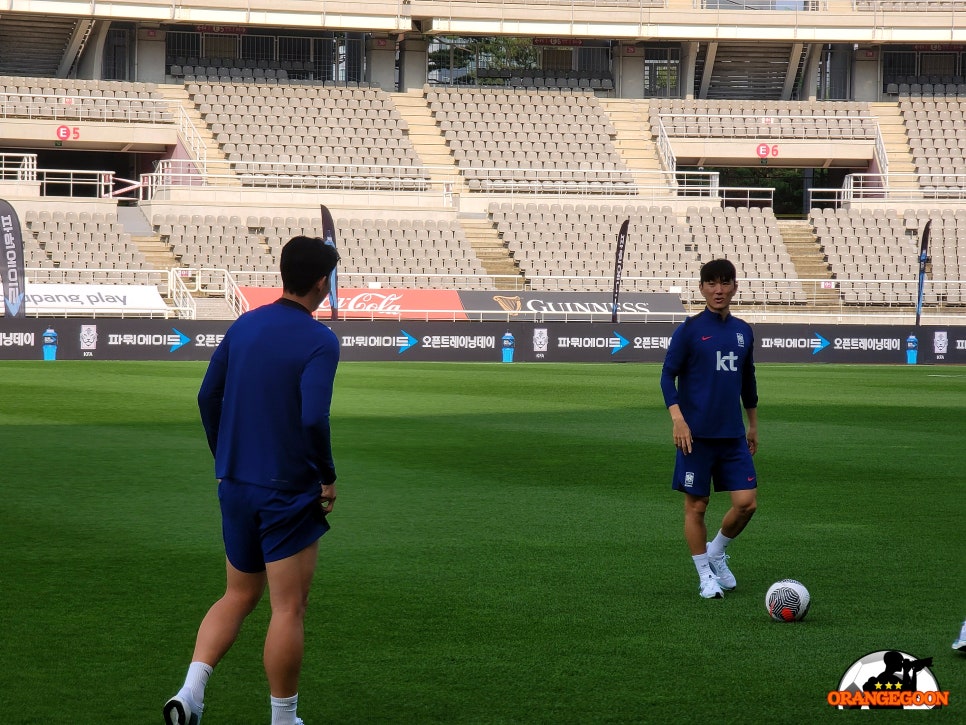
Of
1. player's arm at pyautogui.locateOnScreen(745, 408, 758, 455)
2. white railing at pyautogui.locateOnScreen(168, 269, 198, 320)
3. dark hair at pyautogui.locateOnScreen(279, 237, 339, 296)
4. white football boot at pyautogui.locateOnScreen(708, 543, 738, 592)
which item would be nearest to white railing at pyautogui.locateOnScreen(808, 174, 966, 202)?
white railing at pyautogui.locateOnScreen(168, 269, 198, 320)

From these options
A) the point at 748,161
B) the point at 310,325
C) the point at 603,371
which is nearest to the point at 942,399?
the point at 603,371

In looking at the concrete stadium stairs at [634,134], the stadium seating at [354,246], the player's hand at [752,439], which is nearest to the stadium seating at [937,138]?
the concrete stadium stairs at [634,134]

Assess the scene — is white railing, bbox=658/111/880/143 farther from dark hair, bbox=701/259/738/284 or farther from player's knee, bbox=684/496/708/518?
player's knee, bbox=684/496/708/518

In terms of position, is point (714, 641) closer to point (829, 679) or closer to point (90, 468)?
point (829, 679)

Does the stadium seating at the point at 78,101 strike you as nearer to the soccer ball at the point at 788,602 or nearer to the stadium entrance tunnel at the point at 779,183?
the stadium entrance tunnel at the point at 779,183

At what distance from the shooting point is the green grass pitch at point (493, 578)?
5699 millimetres

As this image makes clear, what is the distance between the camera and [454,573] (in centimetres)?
826

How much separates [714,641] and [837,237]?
1702 inches

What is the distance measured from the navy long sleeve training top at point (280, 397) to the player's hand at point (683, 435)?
10.7 ft

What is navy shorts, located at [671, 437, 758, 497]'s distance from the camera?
7.69m

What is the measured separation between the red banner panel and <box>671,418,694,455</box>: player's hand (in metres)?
30.8

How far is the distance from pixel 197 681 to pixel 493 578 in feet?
11.0

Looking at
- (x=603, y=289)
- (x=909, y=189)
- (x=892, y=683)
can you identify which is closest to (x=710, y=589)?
(x=892, y=683)

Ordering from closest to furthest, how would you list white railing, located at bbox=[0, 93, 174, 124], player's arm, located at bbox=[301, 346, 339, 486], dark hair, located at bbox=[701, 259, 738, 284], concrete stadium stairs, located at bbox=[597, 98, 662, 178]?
player's arm, located at bbox=[301, 346, 339, 486], dark hair, located at bbox=[701, 259, 738, 284], white railing, located at bbox=[0, 93, 174, 124], concrete stadium stairs, located at bbox=[597, 98, 662, 178]
